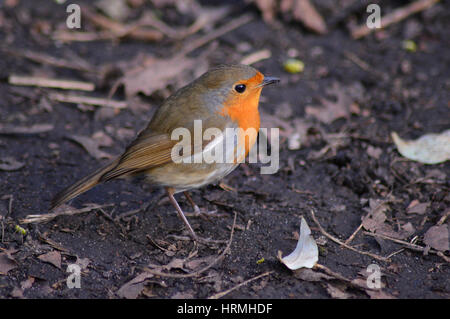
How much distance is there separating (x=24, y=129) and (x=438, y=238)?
364 cm

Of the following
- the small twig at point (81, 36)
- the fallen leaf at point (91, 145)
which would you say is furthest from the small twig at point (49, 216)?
the small twig at point (81, 36)

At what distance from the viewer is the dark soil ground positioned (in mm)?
3463

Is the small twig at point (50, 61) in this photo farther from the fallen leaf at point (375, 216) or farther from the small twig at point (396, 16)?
the fallen leaf at point (375, 216)

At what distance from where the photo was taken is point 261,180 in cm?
459

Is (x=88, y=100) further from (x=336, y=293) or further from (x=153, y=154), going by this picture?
(x=336, y=293)

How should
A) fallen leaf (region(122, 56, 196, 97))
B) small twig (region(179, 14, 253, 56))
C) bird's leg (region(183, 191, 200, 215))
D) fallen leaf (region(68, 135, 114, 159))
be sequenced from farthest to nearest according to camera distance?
small twig (region(179, 14, 253, 56))
fallen leaf (region(122, 56, 196, 97))
fallen leaf (region(68, 135, 114, 159))
bird's leg (region(183, 191, 200, 215))

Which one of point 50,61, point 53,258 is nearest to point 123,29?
point 50,61

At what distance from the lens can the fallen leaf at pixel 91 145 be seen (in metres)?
4.86

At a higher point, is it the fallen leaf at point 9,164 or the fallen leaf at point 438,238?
the fallen leaf at point 9,164

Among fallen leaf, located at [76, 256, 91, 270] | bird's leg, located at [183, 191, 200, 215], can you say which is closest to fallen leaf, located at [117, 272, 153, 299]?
fallen leaf, located at [76, 256, 91, 270]

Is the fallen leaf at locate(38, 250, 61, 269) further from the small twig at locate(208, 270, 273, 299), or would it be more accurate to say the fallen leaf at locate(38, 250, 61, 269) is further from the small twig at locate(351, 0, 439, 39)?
the small twig at locate(351, 0, 439, 39)

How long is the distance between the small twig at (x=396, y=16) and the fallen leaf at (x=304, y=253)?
3.70m

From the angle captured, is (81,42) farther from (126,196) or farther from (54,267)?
(54,267)

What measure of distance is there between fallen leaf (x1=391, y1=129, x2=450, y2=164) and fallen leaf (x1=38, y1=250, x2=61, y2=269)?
2.96 metres
